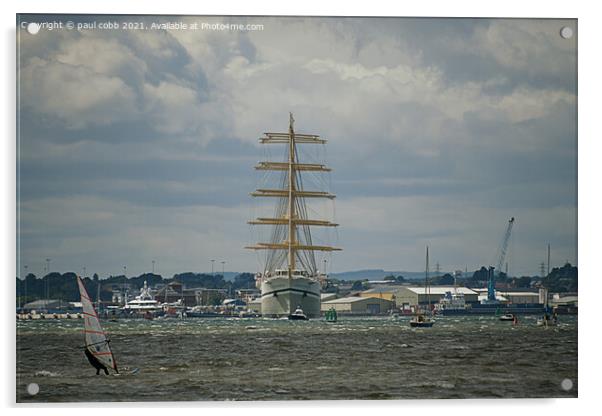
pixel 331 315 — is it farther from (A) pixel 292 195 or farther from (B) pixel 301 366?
(B) pixel 301 366

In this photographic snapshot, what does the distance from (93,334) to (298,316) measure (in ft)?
12.6

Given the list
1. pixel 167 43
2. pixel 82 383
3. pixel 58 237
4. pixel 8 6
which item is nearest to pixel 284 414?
pixel 82 383

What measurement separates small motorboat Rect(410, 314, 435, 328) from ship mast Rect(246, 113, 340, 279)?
4.24 ft

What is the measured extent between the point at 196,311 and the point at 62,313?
6.50 feet

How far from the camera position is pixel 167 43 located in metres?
12.3

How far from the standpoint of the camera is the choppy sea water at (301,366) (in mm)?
12031

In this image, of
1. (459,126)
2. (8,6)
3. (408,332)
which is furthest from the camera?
(408,332)

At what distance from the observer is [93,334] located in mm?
12648

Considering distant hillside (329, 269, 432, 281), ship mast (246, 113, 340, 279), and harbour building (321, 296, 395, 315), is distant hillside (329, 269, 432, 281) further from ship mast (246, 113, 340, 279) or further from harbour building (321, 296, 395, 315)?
harbour building (321, 296, 395, 315)

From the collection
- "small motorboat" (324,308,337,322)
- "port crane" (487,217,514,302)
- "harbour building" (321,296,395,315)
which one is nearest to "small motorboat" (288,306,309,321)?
"small motorboat" (324,308,337,322)

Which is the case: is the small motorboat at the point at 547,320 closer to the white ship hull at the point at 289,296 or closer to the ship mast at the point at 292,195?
the ship mast at the point at 292,195

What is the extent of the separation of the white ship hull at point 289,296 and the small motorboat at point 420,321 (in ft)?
4.52

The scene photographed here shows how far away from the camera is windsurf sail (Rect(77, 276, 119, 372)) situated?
40.9 ft

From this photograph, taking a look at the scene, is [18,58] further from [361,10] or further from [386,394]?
[386,394]
